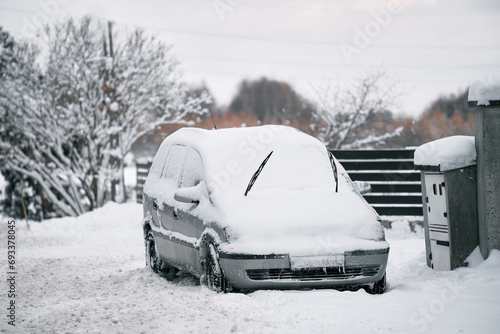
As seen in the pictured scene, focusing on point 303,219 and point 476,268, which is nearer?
point 303,219

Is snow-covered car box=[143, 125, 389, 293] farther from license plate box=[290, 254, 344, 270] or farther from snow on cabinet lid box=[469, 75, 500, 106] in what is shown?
snow on cabinet lid box=[469, 75, 500, 106]

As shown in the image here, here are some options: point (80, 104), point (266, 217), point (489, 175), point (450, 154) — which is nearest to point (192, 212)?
point (266, 217)

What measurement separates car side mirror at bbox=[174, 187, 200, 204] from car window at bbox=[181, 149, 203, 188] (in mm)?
317

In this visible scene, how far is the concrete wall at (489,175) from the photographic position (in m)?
7.97

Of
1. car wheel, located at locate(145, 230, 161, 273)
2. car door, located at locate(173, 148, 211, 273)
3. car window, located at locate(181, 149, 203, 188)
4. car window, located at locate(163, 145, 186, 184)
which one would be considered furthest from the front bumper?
car wheel, located at locate(145, 230, 161, 273)

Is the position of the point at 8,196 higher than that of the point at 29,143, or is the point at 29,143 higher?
the point at 29,143

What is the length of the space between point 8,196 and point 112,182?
5.54 metres

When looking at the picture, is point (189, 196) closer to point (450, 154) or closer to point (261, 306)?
point (261, 306)

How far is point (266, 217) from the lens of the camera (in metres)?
7.34

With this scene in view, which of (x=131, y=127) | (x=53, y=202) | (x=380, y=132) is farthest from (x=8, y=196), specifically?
(x=380, y=132)

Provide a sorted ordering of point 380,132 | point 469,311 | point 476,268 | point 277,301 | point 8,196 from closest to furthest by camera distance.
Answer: point 469,311
point 277,301
point 476,268
point 8,196
point 380,132

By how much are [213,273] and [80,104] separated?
17.8 metres

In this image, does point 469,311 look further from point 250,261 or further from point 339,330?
point 250,261

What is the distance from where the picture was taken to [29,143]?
968 inches
